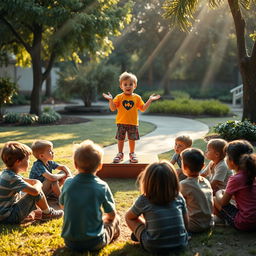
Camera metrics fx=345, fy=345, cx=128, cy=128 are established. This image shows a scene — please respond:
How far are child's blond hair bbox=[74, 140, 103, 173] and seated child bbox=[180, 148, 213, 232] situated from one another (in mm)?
942

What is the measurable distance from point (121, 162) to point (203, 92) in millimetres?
30050

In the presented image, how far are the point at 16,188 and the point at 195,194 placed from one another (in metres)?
1.85

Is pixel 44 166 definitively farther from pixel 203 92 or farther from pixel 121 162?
pixel 203 92

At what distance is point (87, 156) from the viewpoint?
303 centimetres

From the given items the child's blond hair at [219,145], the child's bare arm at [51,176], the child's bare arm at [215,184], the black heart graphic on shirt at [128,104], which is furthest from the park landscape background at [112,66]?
the black heart graphic on shirt at [128,104]

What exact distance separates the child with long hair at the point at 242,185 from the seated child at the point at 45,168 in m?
2.09

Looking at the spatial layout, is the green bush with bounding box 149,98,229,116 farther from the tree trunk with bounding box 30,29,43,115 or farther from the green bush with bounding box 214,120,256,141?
the green bush with bounding box 214,120,256,141

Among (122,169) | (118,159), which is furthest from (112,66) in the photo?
(122,169)

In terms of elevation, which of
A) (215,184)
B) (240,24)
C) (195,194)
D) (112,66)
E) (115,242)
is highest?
(240,24)

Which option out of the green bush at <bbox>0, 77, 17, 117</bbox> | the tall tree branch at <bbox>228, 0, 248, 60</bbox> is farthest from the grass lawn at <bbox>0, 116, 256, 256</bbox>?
the green bush at <bbox>0, 77, 17, 117</bbox>

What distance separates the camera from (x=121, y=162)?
5.94 metres

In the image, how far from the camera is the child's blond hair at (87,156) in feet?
9.95

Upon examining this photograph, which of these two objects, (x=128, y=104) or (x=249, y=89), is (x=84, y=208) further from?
(x=249, y=89)

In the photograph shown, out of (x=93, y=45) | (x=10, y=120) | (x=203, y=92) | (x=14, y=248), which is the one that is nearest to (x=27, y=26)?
(x=93, y=45)
